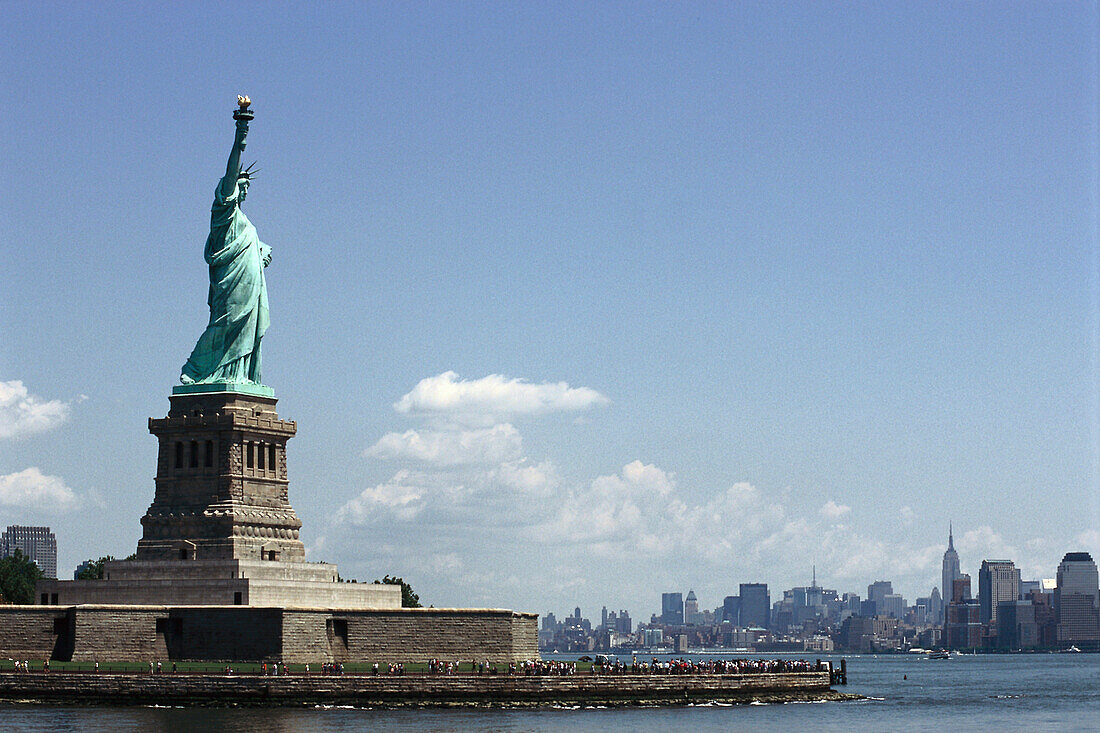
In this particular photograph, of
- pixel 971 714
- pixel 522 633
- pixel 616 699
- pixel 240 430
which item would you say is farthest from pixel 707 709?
pixel 240 430

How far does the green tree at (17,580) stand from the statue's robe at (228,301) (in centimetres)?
2255

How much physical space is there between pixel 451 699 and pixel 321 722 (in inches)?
373

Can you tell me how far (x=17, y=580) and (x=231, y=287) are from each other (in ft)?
112

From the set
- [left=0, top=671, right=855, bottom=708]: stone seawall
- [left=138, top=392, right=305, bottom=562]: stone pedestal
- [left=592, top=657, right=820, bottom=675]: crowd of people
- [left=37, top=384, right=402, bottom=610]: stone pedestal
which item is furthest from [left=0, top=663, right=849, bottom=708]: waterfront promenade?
[left=138, top=392, right=305, bottom=562]: stone pedestal

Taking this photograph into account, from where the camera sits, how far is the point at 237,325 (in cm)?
9112

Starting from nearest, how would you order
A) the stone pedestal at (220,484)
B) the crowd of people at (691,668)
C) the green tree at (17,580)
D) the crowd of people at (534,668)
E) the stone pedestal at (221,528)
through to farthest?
the crowd of people at (534,668) → the stone pedestal at (221,528) → the stone pedestal at (220,484) → the crowd of people at (691,668) → the green tree at (17,580)

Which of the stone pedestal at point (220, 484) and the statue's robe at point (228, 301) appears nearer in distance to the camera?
the stone pedestal at point (220, 484)

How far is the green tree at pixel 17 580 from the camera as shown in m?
110

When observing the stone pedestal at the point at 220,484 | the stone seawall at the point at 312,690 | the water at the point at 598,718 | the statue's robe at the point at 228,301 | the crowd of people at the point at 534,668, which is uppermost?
the statue's robe at the point at 228,301

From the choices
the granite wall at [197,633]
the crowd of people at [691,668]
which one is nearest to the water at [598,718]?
the crowd of people at [691,668]

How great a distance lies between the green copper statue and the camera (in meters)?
91.0

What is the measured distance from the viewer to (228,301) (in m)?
91.1

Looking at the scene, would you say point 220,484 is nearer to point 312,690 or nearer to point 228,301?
point 228,301

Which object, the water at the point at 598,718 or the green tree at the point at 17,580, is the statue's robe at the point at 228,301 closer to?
the water at the point at 598,718
